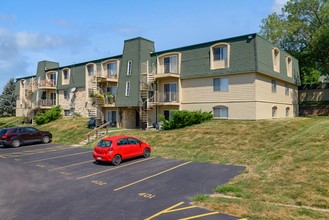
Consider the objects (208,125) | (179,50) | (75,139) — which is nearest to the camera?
(208,125)

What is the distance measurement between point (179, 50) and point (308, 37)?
23.8 m

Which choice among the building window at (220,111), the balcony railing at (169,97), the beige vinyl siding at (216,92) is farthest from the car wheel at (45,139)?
the building window at (220,111)

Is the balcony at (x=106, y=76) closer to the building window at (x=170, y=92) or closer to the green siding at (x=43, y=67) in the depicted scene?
the building window at (x=170, y=92)

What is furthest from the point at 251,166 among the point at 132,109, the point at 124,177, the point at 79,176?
the point at 132,109

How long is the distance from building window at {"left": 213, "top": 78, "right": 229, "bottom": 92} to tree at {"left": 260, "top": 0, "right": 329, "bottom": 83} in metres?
18.4

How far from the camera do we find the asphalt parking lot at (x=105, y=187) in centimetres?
879

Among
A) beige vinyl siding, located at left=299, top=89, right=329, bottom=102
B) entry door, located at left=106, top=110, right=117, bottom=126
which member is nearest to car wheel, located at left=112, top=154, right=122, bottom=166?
entry door, located at left=106, top=110, right=117, bottom=126

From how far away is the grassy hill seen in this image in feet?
29.9

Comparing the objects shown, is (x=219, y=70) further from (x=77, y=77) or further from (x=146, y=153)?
(x=77, y=77)

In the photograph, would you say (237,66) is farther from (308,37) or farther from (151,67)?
(308,37)

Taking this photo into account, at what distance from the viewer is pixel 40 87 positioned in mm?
44781

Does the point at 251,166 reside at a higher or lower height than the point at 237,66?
lower

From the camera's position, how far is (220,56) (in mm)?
27625

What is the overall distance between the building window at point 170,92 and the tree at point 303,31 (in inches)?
851
